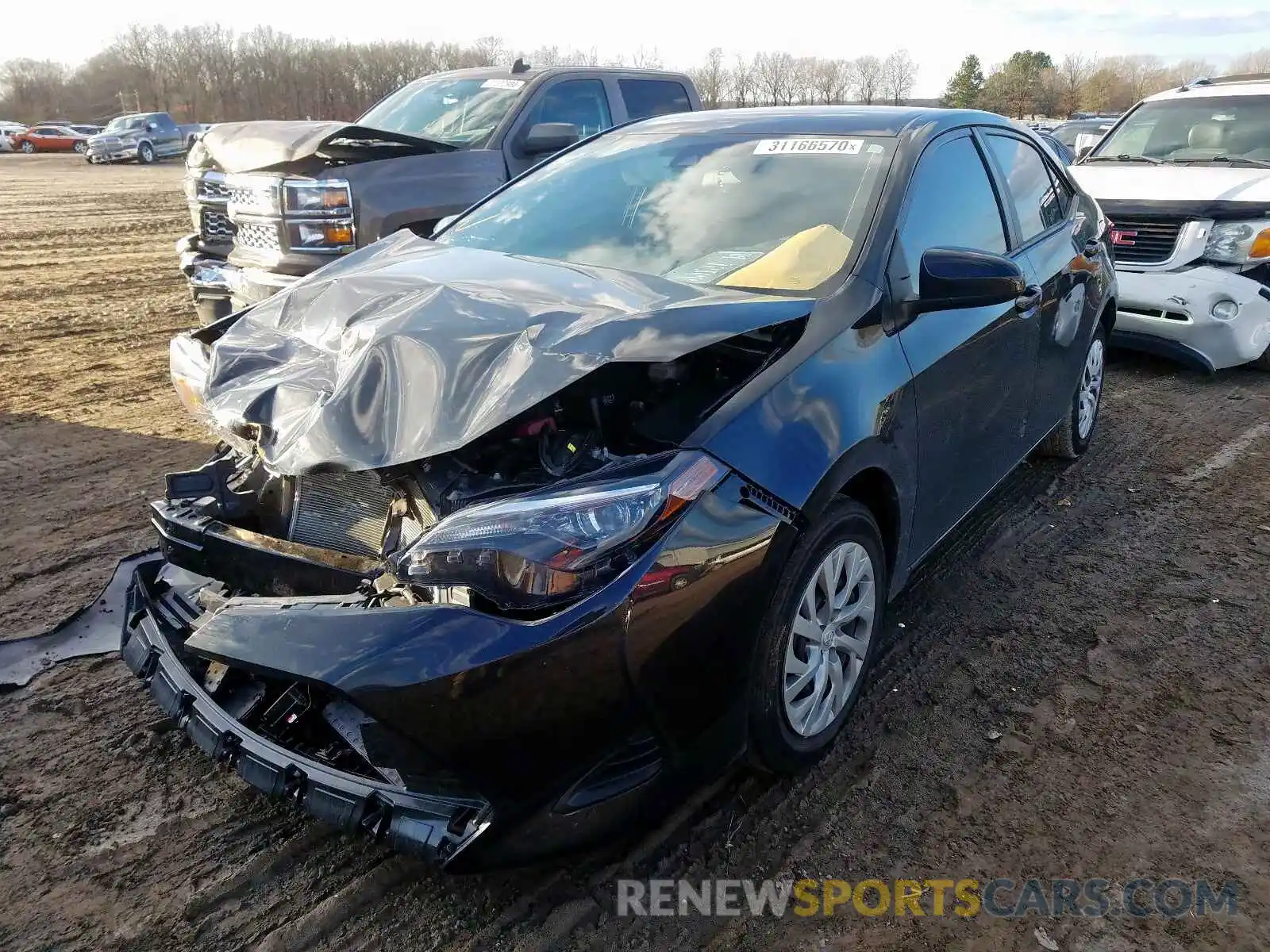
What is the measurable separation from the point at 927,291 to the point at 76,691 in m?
3.00

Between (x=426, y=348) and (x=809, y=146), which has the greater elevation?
(x=809, y=146)

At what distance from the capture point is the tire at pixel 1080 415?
4.82 metres

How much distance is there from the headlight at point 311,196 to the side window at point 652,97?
296cm

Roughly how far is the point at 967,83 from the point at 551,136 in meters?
53.1

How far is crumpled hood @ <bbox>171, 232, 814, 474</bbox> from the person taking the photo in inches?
88.7

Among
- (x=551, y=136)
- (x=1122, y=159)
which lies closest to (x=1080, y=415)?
(x=551, y=136)

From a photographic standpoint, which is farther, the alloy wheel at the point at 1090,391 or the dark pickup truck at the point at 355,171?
the dark pickup truck at the point at 355,171

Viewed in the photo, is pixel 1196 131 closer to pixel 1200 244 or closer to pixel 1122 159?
pixel 1122 159

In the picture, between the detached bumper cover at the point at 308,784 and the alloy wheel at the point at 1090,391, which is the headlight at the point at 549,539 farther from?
the alloy wheel at the point at 1090,391

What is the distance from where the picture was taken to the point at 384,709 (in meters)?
1.89

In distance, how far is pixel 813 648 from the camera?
2541 mm

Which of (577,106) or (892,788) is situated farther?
(577,106)

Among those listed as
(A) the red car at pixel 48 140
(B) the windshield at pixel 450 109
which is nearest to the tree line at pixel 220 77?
(A) the red car at pixel 48 140

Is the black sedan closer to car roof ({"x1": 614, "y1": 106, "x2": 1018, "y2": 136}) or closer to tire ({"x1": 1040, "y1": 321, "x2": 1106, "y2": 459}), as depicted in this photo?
car roof ({"x1": 614, "y1": 106, "x2": 1018, "y2": 136})
